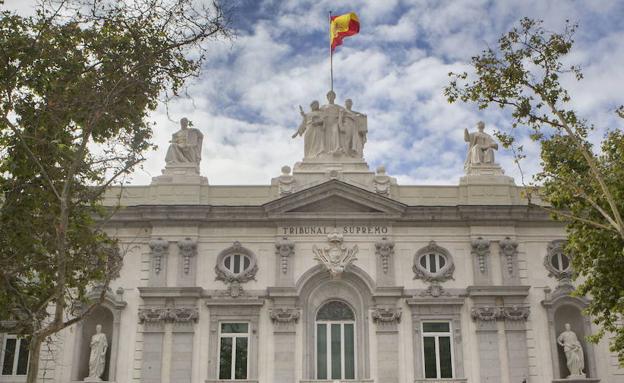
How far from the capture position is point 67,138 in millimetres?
17031

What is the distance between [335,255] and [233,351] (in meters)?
4.71

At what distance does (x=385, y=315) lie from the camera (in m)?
25.8

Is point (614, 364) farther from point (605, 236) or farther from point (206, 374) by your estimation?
point (206, 374)

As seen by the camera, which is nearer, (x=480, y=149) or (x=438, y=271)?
(x=438, y=271)

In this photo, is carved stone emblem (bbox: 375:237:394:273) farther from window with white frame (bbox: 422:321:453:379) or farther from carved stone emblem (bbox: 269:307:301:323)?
carved stone emblem (bbox: 269:307:301:323)

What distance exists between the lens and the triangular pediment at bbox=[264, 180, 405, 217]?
2700cm

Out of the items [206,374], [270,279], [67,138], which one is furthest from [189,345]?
[67,138]

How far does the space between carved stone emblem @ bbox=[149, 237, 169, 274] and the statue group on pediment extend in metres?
6.19

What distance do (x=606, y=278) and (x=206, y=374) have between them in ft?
42.6

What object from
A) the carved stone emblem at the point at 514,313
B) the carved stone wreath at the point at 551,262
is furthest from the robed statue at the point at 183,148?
the carved stone wreath at the point at 551,262

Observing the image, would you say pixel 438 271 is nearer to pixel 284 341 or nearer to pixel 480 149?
pixel 480 149

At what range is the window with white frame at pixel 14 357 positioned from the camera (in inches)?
1014

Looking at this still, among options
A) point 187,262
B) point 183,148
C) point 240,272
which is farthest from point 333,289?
point 183,148

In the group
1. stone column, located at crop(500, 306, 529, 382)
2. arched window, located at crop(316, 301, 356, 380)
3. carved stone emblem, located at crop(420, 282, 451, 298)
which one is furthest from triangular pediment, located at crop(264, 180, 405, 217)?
stone column, located at crop(500, 306, 529, 382)
